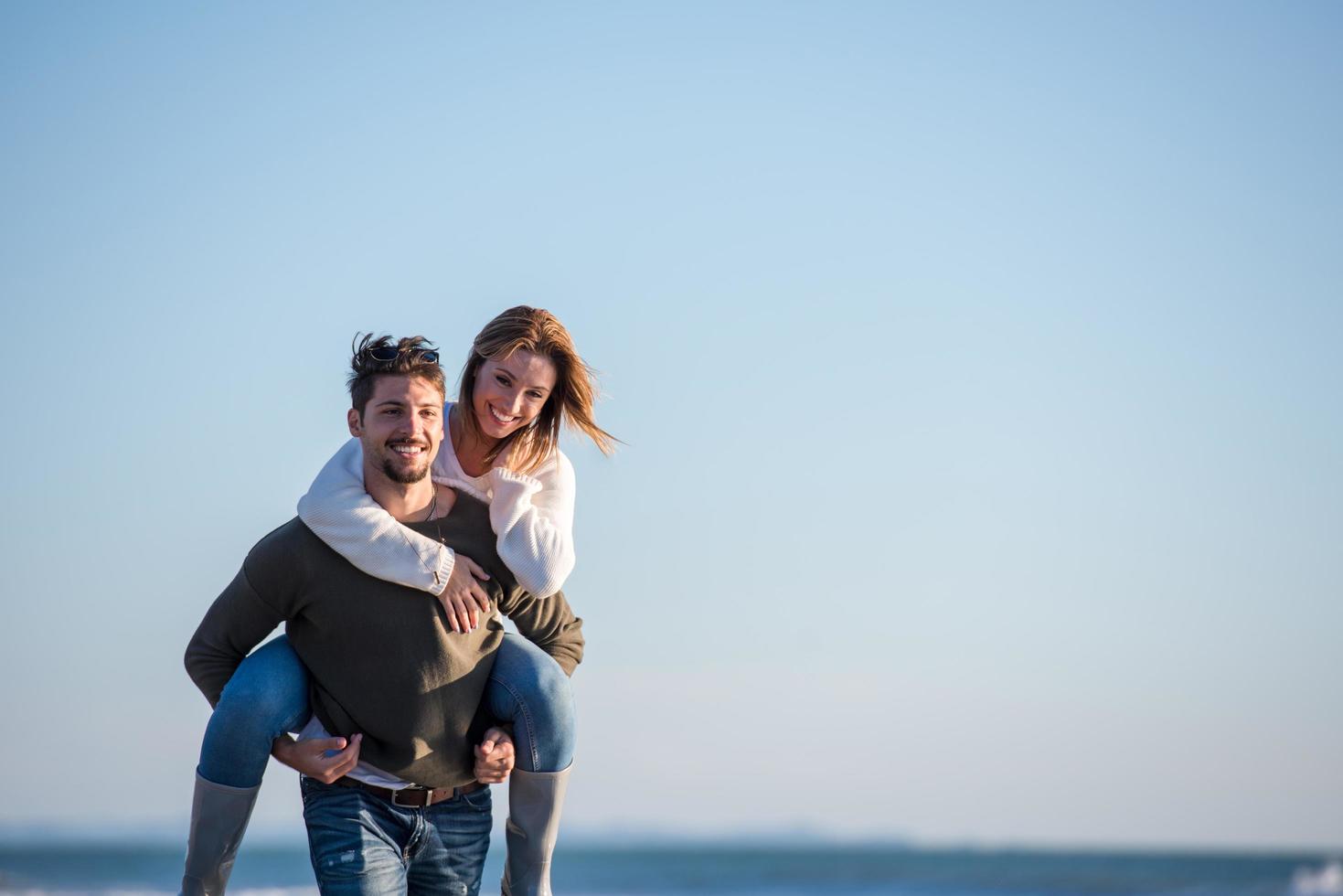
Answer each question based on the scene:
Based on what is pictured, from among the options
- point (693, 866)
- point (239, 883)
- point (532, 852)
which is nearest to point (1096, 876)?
point (693, 866)

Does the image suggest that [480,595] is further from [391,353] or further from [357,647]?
[391,353]

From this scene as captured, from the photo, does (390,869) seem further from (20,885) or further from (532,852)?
(20,885)

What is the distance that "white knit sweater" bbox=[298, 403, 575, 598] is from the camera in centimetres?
365

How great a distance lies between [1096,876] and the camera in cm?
2752

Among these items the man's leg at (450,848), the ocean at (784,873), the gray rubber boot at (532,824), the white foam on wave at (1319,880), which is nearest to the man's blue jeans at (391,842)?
the man's leg at (450,848)

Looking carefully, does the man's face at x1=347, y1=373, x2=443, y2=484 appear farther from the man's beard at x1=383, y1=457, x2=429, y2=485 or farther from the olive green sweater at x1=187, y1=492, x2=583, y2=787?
the olive green sweater at x1=187, y1=492, x2=583, y2=787

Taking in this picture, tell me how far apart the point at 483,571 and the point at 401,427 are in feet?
1.41

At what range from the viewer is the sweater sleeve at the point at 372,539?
12.0 feet

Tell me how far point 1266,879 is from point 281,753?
30044 millimetres

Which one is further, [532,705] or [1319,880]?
[1319,880]

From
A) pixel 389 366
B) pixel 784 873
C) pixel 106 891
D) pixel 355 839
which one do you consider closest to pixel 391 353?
pixel 389 366

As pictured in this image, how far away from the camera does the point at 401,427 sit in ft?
12.2

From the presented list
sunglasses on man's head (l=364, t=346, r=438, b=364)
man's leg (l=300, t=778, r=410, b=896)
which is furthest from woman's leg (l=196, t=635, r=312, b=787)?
sunglasses on man's head (l=364, t=346, r=438, b=364)

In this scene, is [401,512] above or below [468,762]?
above
